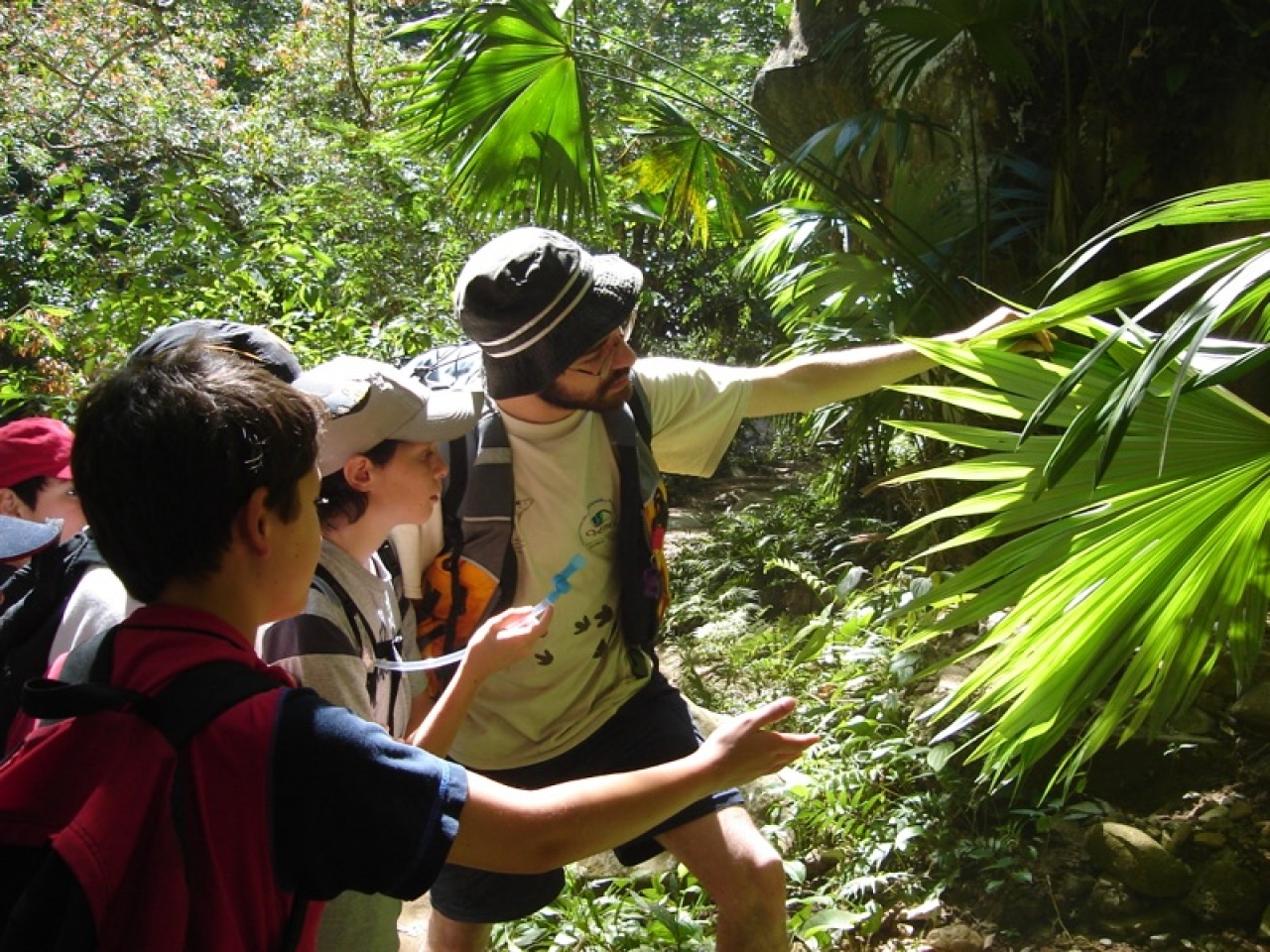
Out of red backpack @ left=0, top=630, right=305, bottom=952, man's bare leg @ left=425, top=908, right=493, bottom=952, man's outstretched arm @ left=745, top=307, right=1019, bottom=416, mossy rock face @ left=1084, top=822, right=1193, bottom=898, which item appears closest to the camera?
red backpack @ left=0, top=630, right=305, bottom=952

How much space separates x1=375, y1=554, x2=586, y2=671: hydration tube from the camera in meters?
2.02

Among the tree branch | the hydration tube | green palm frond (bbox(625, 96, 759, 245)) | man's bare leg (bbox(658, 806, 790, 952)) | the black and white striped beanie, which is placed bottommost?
man's bare leg (bbox(658, 806, 790, 952))

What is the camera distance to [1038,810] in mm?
3549

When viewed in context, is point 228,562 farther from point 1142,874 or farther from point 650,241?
point 650,241

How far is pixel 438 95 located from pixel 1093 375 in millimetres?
2771

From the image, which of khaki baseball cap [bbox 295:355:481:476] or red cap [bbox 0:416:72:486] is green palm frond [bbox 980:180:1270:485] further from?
red cap [bbox 0:416:72:486]

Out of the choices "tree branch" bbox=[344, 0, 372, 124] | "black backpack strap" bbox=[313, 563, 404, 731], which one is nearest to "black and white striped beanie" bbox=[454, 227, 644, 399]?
"black backpack strap" bbox=[313, 563, 404, 731]

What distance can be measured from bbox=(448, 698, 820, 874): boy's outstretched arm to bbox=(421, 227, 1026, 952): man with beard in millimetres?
913

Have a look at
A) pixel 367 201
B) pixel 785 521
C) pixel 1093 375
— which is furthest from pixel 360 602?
pixel 367 201

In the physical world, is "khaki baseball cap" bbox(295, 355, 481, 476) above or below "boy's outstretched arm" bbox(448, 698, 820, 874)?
above

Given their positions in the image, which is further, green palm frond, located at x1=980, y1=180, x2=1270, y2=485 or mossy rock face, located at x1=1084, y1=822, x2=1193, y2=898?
mossy rock face, located at x1=1084, y1=822, x2=1193, y2=898

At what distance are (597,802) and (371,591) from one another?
2.36ft

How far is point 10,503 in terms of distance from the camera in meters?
2.74

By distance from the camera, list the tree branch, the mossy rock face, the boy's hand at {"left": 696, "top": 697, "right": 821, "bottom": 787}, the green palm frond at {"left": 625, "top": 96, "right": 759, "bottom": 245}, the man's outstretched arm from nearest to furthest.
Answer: the boy's hand at {"left": 696, "top": 697, "right": 821, "bottom": 787}, the man's outstretched arm, the mossy rock face, the green palm frond at {"left": 625, "top": 96, "right": 759, "bottom": 245}, the tree branch
